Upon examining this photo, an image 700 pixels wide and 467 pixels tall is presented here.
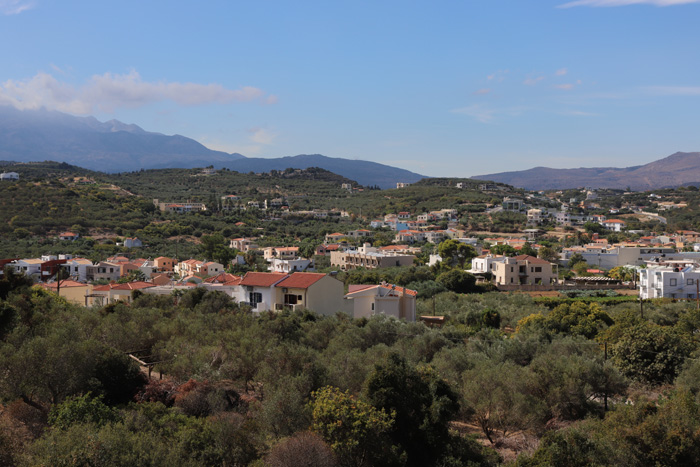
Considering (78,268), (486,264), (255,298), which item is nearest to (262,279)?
(255,298)

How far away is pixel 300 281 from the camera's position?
2966 centimetres

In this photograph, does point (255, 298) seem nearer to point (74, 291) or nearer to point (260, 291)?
point (260, 291)

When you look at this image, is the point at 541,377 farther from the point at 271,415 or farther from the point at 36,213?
the point at 36,213

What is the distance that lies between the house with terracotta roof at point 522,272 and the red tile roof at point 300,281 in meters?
26.4

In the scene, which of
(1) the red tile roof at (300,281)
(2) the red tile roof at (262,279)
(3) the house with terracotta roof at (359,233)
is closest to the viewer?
(1) the red tile roof at (300,281)

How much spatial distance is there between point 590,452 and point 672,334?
478 inches

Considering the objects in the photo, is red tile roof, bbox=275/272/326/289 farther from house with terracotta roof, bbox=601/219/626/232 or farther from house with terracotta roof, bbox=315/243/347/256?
house with terracotta roof, bbox=601/219/626/232

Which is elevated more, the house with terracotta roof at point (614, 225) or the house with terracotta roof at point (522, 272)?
the house with terracotta roof at point (614, 225)

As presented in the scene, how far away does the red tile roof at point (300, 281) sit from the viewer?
29.0 m

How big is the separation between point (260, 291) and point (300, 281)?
2.14 m

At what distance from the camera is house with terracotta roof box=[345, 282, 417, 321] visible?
101 ft

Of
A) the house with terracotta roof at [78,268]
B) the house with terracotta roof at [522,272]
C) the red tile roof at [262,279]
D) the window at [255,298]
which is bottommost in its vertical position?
the house with terracotta roof at [522,272]

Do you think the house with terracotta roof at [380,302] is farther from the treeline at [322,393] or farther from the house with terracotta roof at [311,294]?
the treeline at [322,393]

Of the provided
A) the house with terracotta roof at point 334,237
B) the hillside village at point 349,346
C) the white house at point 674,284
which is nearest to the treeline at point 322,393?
the hillside village at point 349,346
